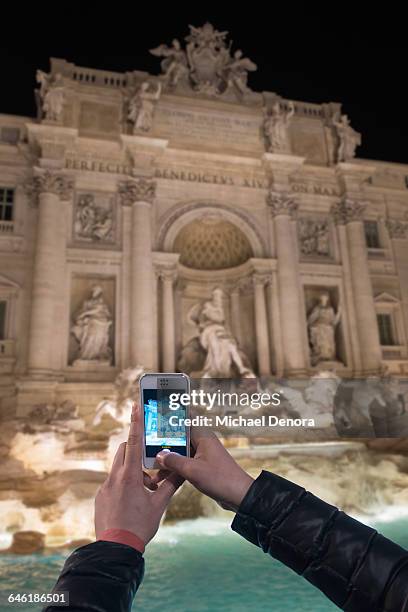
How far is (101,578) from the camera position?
1166mm

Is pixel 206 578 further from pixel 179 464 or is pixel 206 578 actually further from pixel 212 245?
pixel 212 245

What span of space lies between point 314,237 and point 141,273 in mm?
7524

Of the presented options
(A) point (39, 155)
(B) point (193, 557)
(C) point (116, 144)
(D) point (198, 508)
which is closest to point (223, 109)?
(C) point (116, 144)

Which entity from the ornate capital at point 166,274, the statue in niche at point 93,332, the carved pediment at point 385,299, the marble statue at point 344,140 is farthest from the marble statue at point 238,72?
the statue in niche at point 93,332

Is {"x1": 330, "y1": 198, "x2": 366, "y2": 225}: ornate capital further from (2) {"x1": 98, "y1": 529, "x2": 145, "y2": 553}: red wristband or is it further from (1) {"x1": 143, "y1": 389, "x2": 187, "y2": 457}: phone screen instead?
(2) {"x1": 98, "y1": 529, "x2": 145, "y2": 553}: red wristband

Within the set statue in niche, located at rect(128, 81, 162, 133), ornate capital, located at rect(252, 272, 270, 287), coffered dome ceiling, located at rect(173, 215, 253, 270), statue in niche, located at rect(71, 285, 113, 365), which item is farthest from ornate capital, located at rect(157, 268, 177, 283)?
statue in niche, located at rect(128, 81, 162, 133)

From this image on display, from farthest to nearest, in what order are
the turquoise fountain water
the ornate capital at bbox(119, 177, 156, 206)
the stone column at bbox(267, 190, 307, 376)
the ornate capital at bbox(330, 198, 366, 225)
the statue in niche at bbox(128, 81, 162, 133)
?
the ornate capital at bbox(330, 198, 366, 225) < the statue in niche at bbox(128, 81, 162, 133) < the ornate capital at bbox(119, 177, 156, 206) < the stone column at bbox(267, 190, 307, 376) < the turquoise fountain water

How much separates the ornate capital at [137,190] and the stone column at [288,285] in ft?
15.4

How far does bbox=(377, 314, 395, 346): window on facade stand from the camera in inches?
785

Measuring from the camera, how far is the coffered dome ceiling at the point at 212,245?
1905 cm

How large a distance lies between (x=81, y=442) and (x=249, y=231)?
10358mm

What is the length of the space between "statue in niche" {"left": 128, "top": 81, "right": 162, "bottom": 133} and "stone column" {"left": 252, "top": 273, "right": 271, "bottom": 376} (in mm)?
6900

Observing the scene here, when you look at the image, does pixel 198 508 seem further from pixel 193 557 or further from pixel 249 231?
pixel 249 231

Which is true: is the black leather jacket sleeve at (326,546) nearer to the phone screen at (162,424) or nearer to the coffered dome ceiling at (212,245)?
the phone screen at (162,424)
